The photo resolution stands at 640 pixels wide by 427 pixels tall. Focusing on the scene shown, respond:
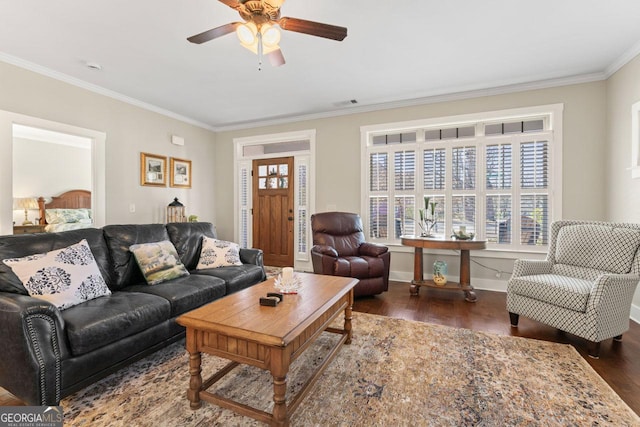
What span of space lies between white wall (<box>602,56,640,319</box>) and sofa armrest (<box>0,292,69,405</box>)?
4.73 meters

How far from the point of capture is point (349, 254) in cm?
400

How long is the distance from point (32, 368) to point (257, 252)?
2.16m

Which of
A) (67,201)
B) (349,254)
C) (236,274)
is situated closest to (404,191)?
(349,254)

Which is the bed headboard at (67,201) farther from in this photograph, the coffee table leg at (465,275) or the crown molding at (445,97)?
the coffee table leg at (465,275)

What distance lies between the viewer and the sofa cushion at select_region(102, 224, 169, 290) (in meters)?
2.50

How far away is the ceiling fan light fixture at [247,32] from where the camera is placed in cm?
194

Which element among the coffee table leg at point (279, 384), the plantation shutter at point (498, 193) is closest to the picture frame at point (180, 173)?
the coffee table leg at point (279, 384)

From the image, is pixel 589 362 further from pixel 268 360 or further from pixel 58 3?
pixel 58 3

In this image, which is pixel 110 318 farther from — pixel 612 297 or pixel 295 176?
pixel 295 176

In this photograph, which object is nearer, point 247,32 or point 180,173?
point 247,32

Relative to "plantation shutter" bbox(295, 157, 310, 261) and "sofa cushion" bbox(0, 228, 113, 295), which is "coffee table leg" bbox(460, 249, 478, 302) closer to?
"plantation shutter" bbox(295, 157, 310, 261)

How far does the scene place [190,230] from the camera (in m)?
3.29

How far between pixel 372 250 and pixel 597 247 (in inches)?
86.0

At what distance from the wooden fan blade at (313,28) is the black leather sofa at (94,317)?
85.6 inches
